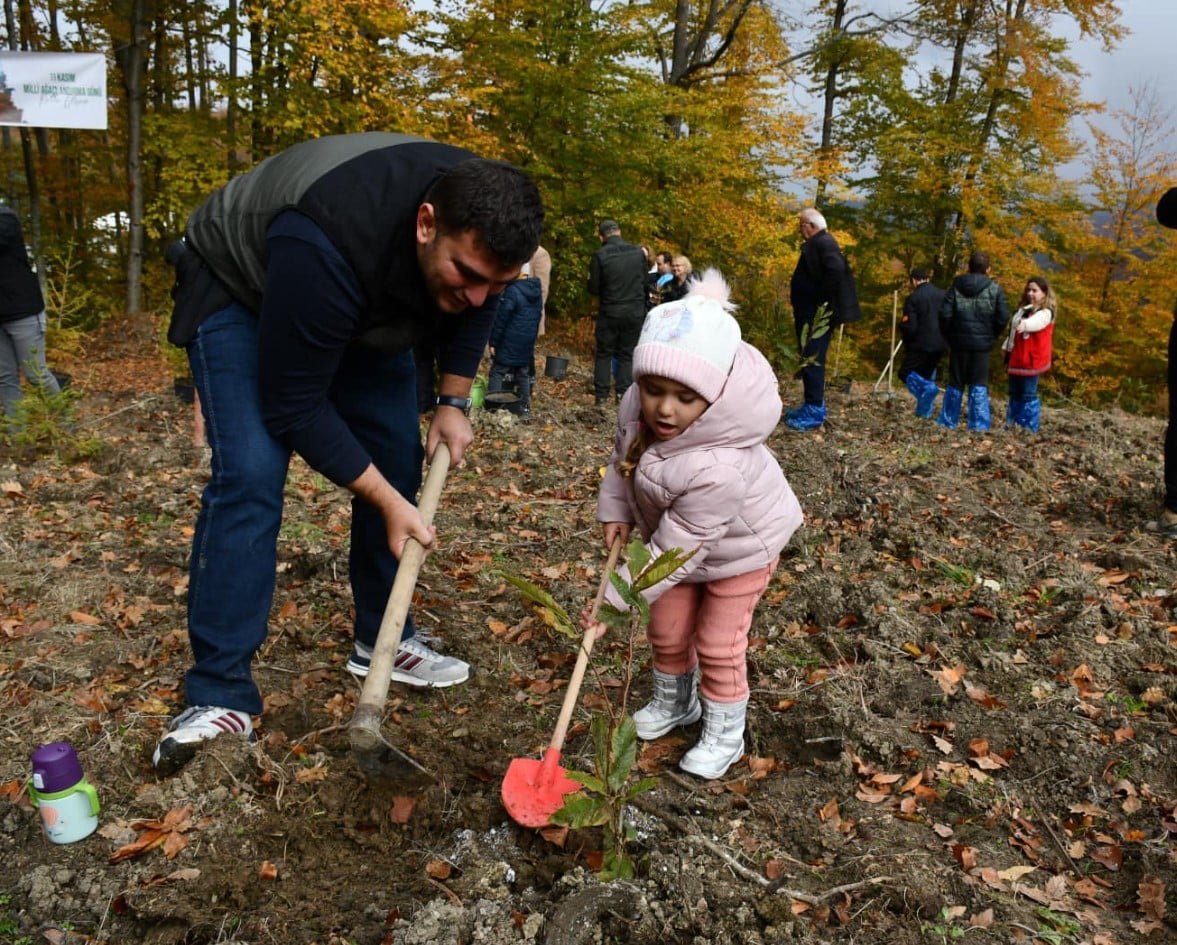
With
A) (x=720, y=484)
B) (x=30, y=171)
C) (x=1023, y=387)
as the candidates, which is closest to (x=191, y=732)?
(x=720, y=484)

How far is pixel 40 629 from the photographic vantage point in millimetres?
3527

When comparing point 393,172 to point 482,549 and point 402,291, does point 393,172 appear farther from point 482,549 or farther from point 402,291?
point 482,549

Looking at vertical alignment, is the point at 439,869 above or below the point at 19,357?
below

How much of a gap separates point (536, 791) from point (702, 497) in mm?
935

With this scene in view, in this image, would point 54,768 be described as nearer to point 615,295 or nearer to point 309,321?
point 309,321

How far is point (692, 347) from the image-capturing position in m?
2.21

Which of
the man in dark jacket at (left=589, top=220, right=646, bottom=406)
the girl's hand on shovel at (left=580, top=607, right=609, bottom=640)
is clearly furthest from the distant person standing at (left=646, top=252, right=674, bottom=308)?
the girl's hand on shovel at (left=580, top=607, right=609, bottom=640)

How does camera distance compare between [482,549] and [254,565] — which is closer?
[254,565]

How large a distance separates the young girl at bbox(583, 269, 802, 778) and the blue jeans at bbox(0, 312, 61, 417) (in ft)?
18.4

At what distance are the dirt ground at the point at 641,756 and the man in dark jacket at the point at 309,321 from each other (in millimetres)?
421

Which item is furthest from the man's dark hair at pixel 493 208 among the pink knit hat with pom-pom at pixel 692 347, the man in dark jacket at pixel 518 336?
the man in dark jacket at pixel 518 336

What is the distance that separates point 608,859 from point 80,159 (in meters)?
16.8

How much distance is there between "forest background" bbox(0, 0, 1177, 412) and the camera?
12375 millimetres

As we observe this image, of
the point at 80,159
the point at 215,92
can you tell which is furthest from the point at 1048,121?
the point at 80,159
